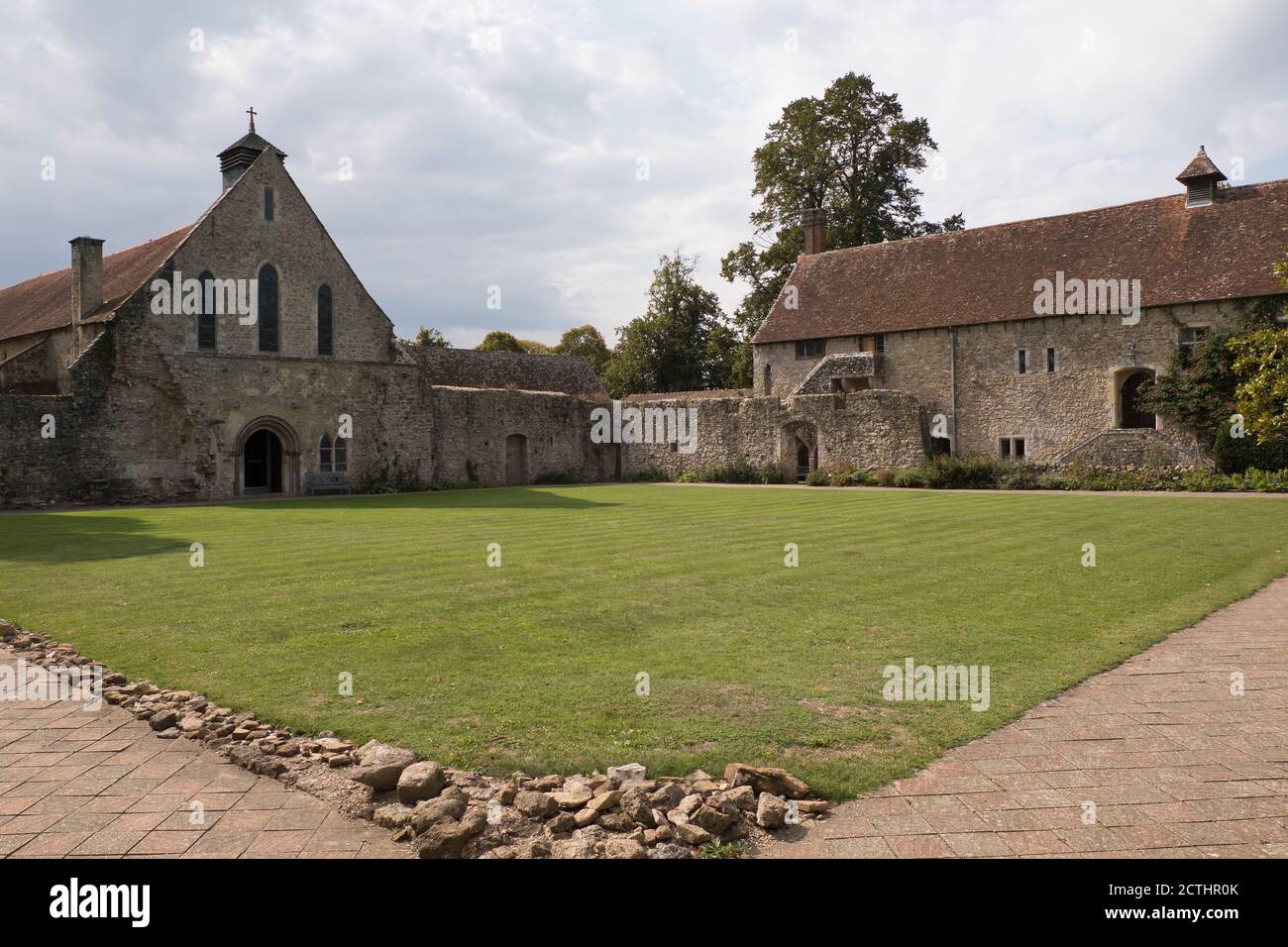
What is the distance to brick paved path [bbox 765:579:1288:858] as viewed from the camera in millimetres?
3811

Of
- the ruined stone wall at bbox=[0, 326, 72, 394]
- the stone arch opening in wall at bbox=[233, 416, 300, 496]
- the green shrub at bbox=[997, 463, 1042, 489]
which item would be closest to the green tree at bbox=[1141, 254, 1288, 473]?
the green shrub at bbox=[997, 463, 1042, 489]

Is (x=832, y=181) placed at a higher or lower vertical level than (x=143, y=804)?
higher

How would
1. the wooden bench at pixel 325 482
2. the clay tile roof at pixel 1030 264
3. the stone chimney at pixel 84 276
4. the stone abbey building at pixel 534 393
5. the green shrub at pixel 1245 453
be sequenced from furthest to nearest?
1. the wooden bench at pixel 325 482
2. the clay tile roof at pixel 1030 264
3. the stone chimney at pixel 84 276
4. the stone abbey building at pixel 534 393
5. the green shrub at pixel 1245 453

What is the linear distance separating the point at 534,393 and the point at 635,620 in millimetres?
30503

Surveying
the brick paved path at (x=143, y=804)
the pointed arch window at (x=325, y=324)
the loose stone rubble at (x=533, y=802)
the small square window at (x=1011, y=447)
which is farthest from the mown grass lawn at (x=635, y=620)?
the small square window at (x=1011, y=447)

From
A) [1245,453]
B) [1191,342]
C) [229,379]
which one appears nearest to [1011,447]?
[1191,342]

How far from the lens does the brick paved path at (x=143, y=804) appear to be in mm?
3846

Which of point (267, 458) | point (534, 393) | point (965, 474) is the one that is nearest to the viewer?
point (965, 474)

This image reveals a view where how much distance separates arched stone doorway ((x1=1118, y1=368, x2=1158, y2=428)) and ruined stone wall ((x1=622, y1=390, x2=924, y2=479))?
758cm

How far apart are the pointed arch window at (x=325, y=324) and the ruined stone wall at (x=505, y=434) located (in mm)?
4426

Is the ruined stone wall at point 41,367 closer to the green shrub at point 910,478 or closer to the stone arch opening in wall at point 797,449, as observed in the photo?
the stone arch opening in wall at point 797,449

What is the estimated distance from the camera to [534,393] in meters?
37.8

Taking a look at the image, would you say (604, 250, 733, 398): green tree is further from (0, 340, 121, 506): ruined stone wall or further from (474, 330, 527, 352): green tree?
(0, 340, 121, 506): ruined stone wall

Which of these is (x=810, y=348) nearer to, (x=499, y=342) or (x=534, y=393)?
(x=534, y=393)
